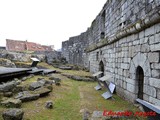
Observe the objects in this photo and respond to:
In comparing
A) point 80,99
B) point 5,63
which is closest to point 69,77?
point 5,63

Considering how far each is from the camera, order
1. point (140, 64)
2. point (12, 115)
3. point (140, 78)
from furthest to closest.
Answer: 1. point (140, 78)
2. point (140, 64)
3. point (12, 115)

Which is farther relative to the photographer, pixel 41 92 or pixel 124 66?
pixel 124 66

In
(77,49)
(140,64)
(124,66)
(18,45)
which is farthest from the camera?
(18,45)

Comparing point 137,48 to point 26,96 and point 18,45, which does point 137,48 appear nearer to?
point 26,96

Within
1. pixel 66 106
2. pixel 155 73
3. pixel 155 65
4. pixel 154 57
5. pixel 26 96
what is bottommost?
pixel 66 106

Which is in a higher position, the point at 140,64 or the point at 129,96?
the point at 140,64

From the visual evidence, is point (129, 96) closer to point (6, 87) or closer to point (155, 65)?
point (155, 65)

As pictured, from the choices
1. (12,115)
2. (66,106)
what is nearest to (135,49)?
(66,106)

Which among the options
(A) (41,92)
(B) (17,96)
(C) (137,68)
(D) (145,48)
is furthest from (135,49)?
(B) (17,96)

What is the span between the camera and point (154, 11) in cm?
461

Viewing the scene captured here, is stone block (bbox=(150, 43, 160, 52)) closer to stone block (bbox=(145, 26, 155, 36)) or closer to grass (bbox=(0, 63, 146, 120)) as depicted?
stone block (bbox=(145, 26, 155, 36))

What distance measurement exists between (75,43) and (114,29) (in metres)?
12.9

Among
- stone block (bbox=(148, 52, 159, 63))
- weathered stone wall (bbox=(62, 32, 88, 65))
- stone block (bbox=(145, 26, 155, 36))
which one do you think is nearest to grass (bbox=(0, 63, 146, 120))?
stone block (bbox=(148, 52, 159, 63))

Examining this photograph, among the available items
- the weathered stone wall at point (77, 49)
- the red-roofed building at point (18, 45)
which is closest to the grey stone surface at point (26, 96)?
the weathered stone wall at point (77, 49)
